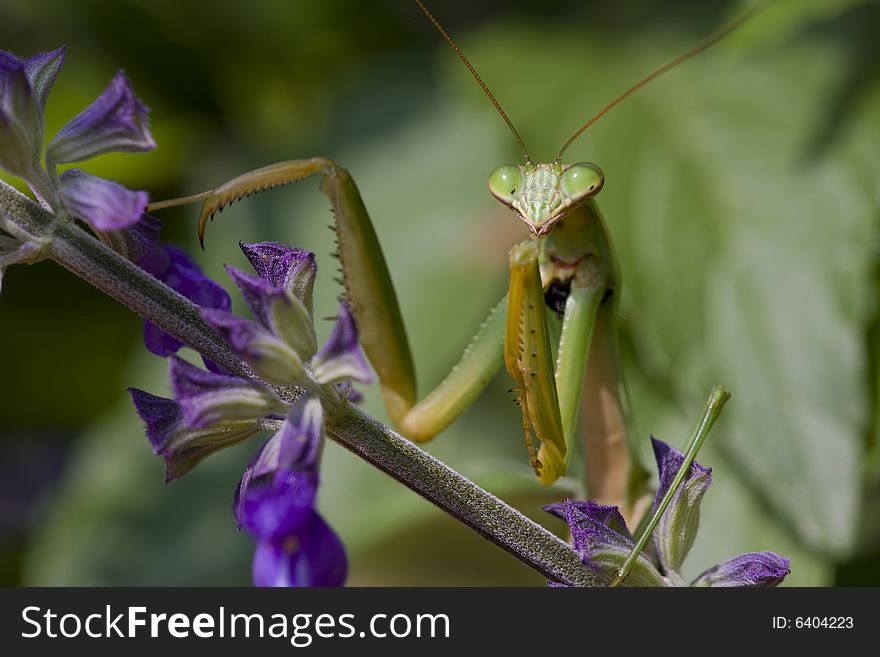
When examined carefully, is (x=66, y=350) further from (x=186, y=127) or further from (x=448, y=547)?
(x=448, y=547)

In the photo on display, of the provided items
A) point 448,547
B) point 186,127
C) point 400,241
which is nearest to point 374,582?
point 448,547

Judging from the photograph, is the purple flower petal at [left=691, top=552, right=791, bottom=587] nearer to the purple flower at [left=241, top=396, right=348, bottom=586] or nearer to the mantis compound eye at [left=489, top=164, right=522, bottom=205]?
the purple flower at [left=241, top=396, right=348, bottom=586]

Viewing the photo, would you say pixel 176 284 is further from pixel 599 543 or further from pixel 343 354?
pixel 599 543

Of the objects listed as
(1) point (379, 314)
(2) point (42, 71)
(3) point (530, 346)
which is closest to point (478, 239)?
(1) point (379, 314)

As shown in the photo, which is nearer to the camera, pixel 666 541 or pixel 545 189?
pixel 666 541

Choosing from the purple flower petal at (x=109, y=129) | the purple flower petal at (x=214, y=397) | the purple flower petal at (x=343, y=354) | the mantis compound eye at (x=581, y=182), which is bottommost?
the purple flower petal at (x=214, y=397)

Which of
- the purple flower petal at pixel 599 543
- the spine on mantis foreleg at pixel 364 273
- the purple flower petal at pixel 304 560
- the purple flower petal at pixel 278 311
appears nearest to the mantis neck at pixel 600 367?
the spine on mantis foreleg at pixel 364 273

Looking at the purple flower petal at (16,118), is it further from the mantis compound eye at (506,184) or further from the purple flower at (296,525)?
the mantis compound eye at (506,184)
